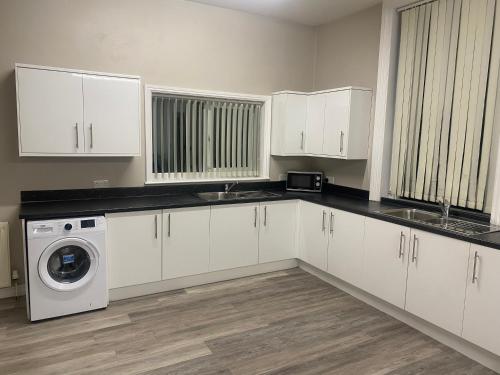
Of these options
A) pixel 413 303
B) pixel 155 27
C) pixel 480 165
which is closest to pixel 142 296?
pixel 413 303

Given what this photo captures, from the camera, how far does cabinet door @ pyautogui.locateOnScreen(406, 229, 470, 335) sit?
8.52ft

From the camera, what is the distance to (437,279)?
2740 mm

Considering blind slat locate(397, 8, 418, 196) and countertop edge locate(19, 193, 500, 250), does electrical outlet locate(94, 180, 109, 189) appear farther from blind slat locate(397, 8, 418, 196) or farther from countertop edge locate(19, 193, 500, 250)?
blind slat locate(397, 8, 418, 196)

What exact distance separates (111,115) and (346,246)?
2462 millimetres

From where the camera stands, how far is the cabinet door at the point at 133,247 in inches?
127

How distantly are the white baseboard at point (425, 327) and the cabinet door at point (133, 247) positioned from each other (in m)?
1.79

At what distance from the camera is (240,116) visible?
434 centimetres

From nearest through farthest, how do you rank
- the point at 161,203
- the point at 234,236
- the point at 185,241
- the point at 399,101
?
the point at 161,203, the point at 185,241, the point at 399,101, the point at 234,236

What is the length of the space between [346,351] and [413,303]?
0.71 metres

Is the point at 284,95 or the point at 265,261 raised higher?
the point at 284,95

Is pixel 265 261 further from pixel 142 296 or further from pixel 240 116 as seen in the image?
pixel 240 116

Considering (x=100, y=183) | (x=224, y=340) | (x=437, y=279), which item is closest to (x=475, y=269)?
(x=437, y=279)

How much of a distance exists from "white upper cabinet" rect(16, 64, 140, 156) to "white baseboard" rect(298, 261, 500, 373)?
2.40 metres

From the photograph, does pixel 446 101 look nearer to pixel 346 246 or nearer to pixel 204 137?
pixel 346 246
